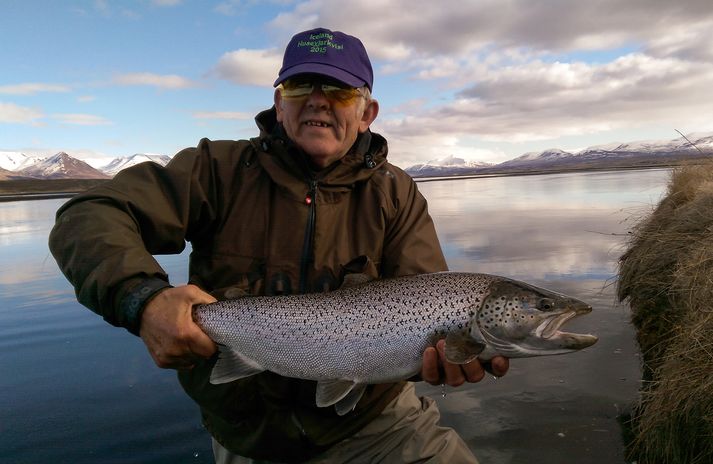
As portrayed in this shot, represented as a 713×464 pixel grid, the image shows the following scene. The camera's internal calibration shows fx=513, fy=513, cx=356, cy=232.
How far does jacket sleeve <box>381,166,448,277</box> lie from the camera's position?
12.6 ft

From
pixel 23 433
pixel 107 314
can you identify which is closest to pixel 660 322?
pixel 107 314

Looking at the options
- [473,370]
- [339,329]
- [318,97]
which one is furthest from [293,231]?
[473,370]

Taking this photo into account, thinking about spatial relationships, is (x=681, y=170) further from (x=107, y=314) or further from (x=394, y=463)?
(x=107, y=314)

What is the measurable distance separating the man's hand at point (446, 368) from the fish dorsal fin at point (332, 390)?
0.48 metres

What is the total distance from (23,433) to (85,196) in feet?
12.6

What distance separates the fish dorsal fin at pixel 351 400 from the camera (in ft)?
10.6

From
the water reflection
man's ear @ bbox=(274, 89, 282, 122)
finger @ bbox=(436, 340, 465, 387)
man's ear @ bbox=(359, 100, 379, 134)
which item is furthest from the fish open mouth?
the water reflection

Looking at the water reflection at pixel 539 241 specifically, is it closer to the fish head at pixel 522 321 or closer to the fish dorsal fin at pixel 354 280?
the fish head at pixel 522 321

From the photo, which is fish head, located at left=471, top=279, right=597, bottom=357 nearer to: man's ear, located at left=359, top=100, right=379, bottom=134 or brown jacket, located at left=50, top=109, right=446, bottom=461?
brown jacket, located at left=50, top=109, right=446, bottom=461

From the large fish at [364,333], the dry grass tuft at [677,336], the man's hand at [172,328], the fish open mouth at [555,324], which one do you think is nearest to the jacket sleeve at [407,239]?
the large fish at [364,333]

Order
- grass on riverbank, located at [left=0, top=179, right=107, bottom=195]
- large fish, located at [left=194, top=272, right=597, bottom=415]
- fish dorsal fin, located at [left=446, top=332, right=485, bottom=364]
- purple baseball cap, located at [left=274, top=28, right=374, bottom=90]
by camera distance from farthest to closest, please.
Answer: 1. grass on riverbank, located at [left=0, top=179, right=107, bottom=195]
2. purple baseball cap, located at [left=274, top=28, right=374, bottom=90]
3. large fish, located at [left=194, top=272, right=597, bottom=415]
4. fish dorsal fin, located at [left=446, top=332, right=485, bottom=364]

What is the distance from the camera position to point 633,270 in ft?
25.5

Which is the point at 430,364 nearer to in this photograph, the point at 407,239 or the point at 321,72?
the point at 407,239

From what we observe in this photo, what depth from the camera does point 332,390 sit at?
3.17 m
